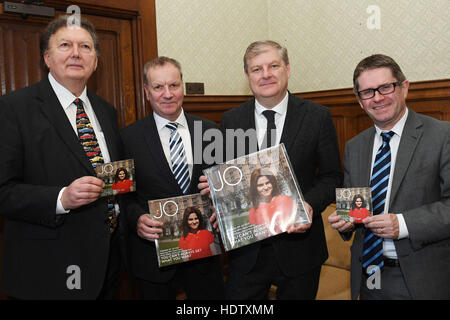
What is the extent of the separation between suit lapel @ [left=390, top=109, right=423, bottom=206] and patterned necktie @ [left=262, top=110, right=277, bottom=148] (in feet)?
2.03

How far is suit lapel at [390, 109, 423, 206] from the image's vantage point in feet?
5.81

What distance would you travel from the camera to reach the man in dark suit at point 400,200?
67.0 inches

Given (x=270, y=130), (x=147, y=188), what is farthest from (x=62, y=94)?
(x=270, y=130)

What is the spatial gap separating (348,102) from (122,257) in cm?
259

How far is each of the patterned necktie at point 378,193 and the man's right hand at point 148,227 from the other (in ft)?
3.32

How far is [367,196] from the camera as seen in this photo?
1.72 m

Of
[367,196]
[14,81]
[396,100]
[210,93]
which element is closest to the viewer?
[367,196]

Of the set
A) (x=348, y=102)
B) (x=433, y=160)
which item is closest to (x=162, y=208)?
(x=433, y=160)

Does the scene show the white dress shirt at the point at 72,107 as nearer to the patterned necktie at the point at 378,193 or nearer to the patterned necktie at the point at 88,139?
the patterned necktie at the point at 88,139

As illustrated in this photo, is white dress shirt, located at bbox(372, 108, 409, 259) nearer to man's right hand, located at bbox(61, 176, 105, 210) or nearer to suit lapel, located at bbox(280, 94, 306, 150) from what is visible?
suit lapel, located at bbox(280, 94, 306, 150)

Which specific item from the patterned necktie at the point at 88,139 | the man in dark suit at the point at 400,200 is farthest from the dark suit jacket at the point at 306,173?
the patterned necktie at the point at 88,139

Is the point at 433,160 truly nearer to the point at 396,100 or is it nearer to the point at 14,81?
the point at 396,100

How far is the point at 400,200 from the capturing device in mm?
1771

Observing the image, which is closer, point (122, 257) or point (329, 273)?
point (122, 257)
